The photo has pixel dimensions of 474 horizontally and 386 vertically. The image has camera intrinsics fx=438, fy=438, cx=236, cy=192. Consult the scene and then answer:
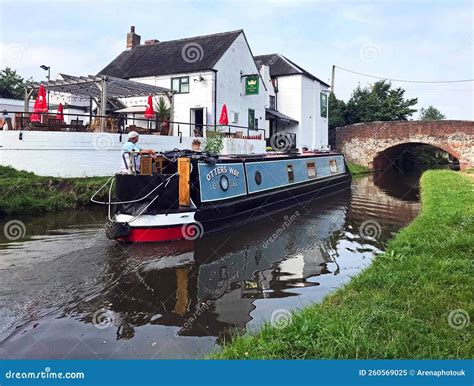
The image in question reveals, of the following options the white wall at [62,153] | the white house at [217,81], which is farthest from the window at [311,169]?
the white wall at [62,153]

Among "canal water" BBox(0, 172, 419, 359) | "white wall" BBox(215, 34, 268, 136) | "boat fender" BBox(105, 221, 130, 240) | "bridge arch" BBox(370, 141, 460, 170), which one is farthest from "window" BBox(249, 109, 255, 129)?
"boat fender" BBox(105, 221, 130, 240)

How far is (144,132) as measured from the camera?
50.9ft

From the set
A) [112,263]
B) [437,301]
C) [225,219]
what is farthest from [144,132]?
[437,301]

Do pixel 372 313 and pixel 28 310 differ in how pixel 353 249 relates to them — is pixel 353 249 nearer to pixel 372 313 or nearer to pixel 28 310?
pixel 372 313

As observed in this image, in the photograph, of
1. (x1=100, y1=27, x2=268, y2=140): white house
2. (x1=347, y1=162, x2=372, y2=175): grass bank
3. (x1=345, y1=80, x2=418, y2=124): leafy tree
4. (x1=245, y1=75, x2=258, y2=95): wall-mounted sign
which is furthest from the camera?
(x1=345, y1=80, x2=418, y2=124): leafy tree

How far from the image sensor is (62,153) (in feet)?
41.3

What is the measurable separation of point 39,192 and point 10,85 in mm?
23367

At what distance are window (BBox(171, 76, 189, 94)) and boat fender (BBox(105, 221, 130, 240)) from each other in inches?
534

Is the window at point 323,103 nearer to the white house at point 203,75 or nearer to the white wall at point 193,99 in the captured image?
the white house at point 203,75

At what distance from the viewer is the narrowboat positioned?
8062 mm

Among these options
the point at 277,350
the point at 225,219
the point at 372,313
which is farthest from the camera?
the point at 225,219

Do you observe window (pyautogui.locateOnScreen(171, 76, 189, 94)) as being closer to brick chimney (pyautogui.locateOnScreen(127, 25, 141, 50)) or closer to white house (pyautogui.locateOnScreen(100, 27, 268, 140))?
white house (pyautogui.locateOnScreen(100, 27, 268, 140))

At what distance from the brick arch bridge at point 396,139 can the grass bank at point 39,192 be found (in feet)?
74.4

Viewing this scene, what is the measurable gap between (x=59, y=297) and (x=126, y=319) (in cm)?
100
